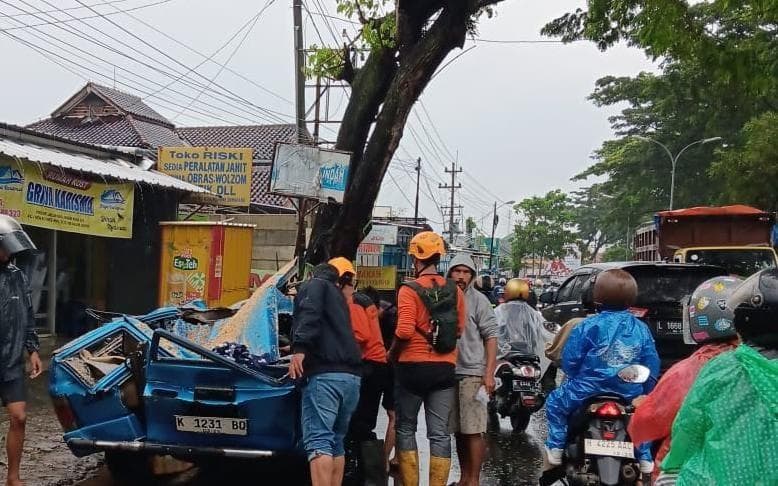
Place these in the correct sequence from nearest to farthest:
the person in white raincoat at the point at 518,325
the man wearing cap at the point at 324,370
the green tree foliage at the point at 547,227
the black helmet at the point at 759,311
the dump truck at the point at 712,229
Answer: the black helmet at the point at 759,311 < the man wearing cap at the point at 324,370 < the person in white raincoat at the point at 518,325 < the dump truck at the point at 712,229 < the green tree foliage at the point at 547,227

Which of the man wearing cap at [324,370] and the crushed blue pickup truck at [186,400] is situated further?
the crushed blue pickup truck at [186,400]

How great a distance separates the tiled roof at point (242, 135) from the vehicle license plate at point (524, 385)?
20.1m

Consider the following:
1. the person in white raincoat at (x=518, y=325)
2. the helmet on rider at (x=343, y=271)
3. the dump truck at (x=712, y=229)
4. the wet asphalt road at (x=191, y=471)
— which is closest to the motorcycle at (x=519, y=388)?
the person in white raincoat at (x=518, y=325)

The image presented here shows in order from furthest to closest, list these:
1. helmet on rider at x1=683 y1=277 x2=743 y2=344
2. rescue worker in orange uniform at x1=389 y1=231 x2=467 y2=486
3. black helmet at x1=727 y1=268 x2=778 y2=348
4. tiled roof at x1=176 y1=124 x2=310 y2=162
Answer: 1. tiled roof at x1=176 y1=124 x2=310 y2=162
2. rescue worker in orange uniform at x1=389 y1=231 x2=467 y2=486
3. helmet on rider at x1=683 y1=277 x2=743 y2=344
4. black helmet at x1=727 y1=268 x2=778 y2=348

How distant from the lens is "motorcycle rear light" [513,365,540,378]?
760 cm

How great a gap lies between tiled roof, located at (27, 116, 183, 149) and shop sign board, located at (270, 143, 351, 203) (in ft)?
43.0

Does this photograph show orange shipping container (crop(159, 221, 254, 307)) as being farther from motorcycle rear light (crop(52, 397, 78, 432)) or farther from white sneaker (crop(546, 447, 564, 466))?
white sneaker (crop(546, 447, 564, 466))

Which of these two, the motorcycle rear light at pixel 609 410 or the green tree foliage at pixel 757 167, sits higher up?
the green tree foliage at pixel 757 167

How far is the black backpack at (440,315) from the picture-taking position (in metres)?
4.96

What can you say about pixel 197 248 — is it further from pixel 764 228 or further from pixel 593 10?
pixel 764 228

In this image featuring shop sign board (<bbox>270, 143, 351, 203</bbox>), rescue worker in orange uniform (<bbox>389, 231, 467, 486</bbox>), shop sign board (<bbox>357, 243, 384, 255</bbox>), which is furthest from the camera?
shop sign board (<bbox>357, 243, 384, 255</bbox>)

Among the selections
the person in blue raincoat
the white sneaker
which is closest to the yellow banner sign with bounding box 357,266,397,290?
the white sneaker

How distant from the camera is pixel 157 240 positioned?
1450 centimetres

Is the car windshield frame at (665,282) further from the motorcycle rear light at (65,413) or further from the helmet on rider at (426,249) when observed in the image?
the motorcycle rear light at (65,413)
